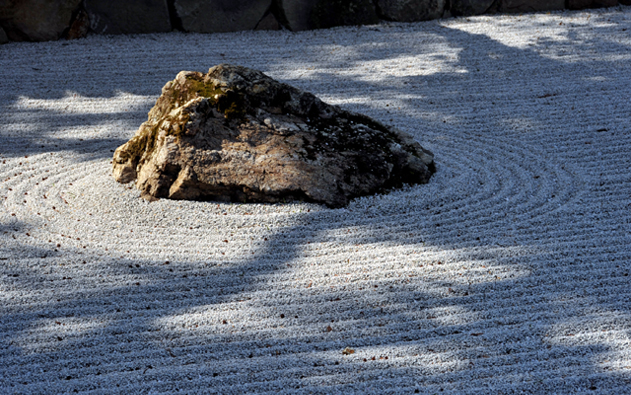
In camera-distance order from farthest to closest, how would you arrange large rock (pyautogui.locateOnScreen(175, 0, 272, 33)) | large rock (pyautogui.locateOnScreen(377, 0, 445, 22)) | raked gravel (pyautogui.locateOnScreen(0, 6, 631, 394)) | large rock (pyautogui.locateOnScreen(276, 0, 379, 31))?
large rock (pyautogui.locateOnScreen(377, 0, 445, 22))
large rock (pyautogui.locateOnScreen(276, 0, 379, 31))
large rock (pyautogui.locateOnScreen(175, 0, 272, 33))
raked gravel (pyautogui.locateOnScreen(0, 6, 631, 394))

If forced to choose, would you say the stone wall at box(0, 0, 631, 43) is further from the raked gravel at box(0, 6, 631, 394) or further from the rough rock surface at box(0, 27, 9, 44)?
the raked gravel at box(0, 6, 631, 394)

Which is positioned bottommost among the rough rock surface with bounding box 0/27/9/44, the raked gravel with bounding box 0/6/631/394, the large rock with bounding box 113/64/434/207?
the raked gravel with bounding box 0/6/631/394

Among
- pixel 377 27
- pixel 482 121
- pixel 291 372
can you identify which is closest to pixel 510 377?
pixel 291 372

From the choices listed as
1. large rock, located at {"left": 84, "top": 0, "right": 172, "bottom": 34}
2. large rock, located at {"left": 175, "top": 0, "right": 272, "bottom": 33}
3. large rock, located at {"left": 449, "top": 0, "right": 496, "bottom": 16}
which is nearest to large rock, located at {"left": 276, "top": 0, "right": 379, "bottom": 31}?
large rock, located at {"left": 175, "top": 0, "right": 272, "bottom": 33}

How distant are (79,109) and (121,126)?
2.03 feet

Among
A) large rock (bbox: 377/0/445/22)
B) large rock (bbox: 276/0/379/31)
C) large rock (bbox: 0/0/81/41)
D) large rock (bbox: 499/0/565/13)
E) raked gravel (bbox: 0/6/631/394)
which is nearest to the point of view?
raked gravel (bbox: 0/6/631/394)

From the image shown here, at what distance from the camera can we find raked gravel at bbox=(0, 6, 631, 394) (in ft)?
7.18

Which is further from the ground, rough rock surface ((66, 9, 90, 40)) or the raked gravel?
rough rock surface ((66, 9, 90, 40))

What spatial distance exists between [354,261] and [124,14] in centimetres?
523

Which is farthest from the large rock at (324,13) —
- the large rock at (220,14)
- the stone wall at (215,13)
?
the large rock at (220,14)

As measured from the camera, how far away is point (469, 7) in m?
7.29

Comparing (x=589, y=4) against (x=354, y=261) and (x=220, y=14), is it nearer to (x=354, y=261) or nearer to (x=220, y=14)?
(x=220, y=14)

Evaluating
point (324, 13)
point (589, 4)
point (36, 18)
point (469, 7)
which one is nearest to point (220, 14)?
point (324, 13)

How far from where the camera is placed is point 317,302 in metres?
2.62
